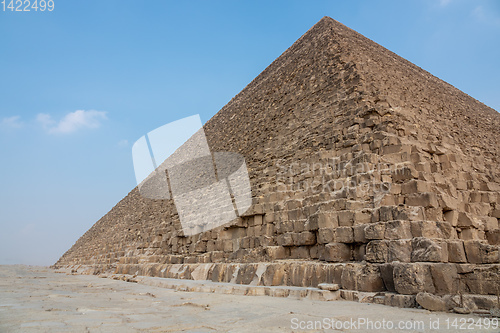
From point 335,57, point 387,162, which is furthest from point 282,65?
point 387,162

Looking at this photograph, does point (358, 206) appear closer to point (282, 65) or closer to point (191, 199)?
point (191, 199)

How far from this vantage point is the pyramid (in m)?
4.61

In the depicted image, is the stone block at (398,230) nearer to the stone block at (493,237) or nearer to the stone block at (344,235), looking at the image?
the stone block at (344,235)

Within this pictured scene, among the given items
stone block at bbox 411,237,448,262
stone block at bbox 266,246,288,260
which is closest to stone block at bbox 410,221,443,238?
stone block at bbox 411,237,448,262

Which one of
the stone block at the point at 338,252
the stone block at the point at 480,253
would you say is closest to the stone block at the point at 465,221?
the stone block at the point at 480,253

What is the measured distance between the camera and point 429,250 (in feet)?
14.6

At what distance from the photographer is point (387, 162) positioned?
6.38 meters

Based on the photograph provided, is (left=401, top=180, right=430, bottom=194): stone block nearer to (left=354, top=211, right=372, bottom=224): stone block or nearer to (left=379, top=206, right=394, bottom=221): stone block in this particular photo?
(left=379, top=206, right=394, bottom=221): stone block

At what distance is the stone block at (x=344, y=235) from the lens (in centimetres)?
553

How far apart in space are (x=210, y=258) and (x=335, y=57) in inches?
295

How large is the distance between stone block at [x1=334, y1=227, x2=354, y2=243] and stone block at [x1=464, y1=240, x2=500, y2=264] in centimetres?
157

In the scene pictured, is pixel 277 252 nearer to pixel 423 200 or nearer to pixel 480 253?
pixel 423 200

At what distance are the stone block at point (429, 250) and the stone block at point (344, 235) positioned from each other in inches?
41.3

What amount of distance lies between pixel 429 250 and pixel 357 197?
1695mm
